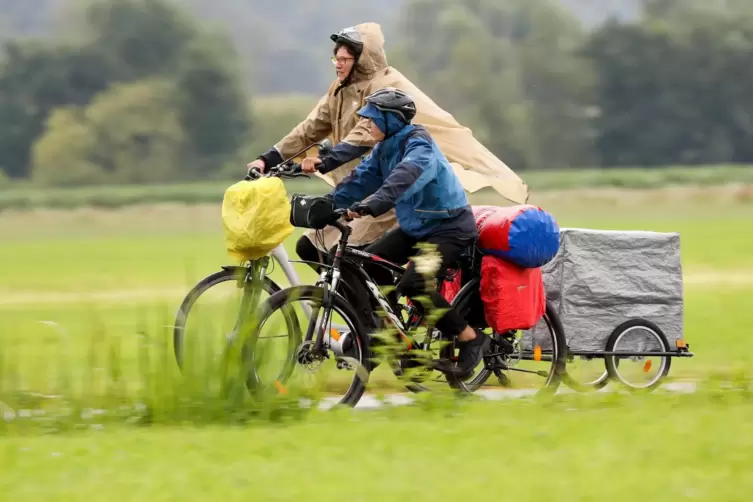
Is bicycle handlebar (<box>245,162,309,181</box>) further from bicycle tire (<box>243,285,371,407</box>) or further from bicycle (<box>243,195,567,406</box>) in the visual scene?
bicycle tire (<box>243,285,371,407</box>)

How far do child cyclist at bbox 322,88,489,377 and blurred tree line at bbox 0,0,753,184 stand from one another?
63242mm

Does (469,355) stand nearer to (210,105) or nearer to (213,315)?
(213,315)

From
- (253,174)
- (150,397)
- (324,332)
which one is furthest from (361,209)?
(150,397)

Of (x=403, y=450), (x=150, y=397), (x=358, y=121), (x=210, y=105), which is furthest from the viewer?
(x=210, y=105)

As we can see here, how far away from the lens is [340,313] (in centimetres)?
781

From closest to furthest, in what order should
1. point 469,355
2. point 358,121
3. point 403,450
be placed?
point 403,450 < point 469,355 < point 358,121

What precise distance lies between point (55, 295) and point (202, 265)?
16.7 feet

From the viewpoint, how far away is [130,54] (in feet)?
282

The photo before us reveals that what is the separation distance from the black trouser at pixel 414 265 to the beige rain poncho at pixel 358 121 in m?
0.68

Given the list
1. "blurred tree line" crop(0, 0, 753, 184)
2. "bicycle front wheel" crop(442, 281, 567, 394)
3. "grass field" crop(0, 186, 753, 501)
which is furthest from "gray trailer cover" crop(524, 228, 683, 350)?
"blurred tree line" crop(0, 0, 753, 184)

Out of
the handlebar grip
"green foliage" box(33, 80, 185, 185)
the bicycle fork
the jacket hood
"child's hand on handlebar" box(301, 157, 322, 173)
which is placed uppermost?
"green foliage" box(33, 80, 185, 185)

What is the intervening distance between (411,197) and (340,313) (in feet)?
2.45

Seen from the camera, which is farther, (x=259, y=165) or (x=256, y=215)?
(x=259, y=165)

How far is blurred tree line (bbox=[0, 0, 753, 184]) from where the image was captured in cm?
7569
